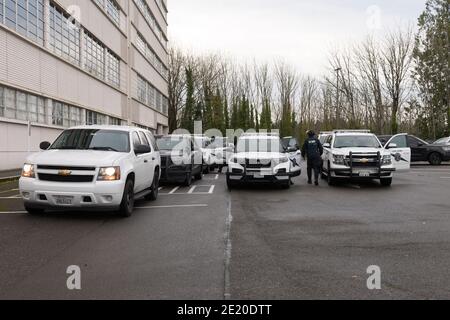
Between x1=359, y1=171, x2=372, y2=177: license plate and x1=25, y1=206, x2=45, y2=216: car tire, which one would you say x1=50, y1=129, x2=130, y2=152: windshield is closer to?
x1=25, y1=206, x2=45, y2=216: car tire

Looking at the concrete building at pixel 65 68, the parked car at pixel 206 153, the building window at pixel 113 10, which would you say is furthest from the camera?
the building window at pixel 113 10

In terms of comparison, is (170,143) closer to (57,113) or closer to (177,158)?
(177,158)

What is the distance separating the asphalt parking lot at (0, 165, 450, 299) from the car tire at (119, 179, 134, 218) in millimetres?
212

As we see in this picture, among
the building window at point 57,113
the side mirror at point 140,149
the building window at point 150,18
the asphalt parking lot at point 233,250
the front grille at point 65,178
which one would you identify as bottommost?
the asphalt parking lot at point 233,250

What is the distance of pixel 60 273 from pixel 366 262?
12.1ft

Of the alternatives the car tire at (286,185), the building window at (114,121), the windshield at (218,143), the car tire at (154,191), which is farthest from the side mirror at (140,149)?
the building window at (114,121)

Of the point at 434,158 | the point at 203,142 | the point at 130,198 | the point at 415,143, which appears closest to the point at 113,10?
the point at 203,142

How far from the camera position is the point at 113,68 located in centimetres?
3312

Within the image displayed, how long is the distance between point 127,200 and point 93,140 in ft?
5.45

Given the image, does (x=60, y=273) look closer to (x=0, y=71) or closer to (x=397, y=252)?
(x=397, y=252)

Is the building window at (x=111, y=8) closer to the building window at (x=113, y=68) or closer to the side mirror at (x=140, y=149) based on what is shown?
the building window at (x=113, y=68)

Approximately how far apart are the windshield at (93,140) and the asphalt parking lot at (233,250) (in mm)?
1395

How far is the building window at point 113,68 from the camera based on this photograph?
3161cm
